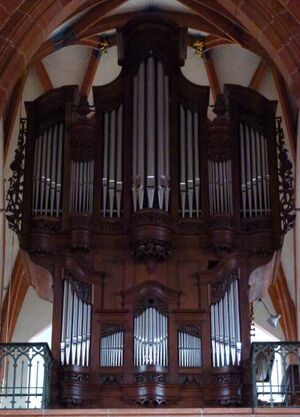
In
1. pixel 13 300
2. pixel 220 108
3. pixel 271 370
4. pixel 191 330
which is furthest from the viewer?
pixel 13 300

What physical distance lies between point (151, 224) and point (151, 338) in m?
1.69

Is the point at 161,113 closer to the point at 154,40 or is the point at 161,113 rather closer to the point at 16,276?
the point at 154,40

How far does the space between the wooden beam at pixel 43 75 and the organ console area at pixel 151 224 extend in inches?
147

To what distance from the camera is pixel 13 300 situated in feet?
73.8

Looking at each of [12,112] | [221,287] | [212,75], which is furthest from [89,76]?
[221,287]

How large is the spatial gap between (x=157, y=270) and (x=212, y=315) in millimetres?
1099

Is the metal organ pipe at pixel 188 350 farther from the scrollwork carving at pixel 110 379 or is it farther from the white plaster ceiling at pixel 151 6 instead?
the white plaster ceiling at pixel 151 6

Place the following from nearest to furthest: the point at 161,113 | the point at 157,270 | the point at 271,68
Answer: the point at 157,270 → the point at 161,113 → the point at 271,68

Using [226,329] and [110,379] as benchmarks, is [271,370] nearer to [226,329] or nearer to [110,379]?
[226,329]

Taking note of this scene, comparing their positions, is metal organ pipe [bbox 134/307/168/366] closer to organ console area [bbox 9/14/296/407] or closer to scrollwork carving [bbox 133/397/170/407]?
organ console area [bbox 9/14/296/407]

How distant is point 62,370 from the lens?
48.8 ft

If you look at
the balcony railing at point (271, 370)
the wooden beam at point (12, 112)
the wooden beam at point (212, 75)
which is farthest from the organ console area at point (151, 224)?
the wooden beam at point (212, 75)

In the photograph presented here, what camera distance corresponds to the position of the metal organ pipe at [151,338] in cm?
1507

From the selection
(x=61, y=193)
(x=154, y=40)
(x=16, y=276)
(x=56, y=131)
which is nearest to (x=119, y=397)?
(x=61, y=193)
